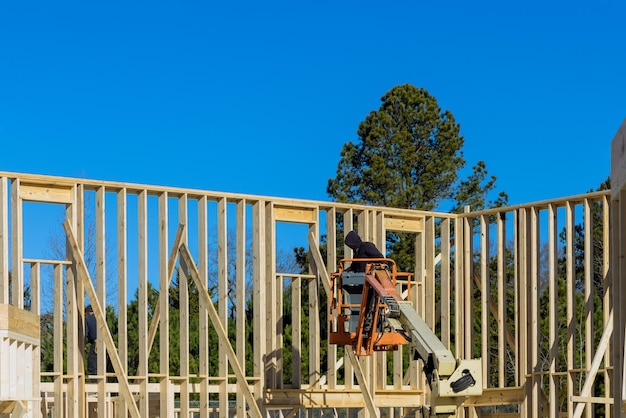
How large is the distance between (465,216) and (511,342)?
2.41 metres

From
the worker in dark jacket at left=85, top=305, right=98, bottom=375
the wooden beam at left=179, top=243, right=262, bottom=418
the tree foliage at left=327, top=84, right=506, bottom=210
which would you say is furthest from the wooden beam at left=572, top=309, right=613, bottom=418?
the tree foliage at left=327, top=84, right=506, bottom=210

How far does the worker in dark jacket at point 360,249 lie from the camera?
52.4 ft

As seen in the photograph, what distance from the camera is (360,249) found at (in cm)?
1605

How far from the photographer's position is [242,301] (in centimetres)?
1767

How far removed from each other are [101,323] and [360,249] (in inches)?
146

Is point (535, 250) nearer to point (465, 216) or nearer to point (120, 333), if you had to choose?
point (465, 216)

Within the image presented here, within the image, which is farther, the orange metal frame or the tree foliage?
the tree foliage

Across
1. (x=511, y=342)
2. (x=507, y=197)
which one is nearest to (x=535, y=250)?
(x=511, y=342)

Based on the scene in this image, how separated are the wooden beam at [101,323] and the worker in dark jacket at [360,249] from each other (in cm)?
356

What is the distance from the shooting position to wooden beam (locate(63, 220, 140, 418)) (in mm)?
15289

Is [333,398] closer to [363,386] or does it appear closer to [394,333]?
[363,386]

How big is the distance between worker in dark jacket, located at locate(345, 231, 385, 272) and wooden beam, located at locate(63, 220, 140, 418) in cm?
356

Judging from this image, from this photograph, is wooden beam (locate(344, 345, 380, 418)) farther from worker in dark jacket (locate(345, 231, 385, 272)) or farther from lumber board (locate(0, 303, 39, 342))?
lumber board (locate(0, 303, 39, 342))

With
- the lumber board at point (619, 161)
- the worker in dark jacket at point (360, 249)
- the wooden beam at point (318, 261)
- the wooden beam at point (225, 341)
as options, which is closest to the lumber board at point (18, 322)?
the lumber board at point (619, 161)
